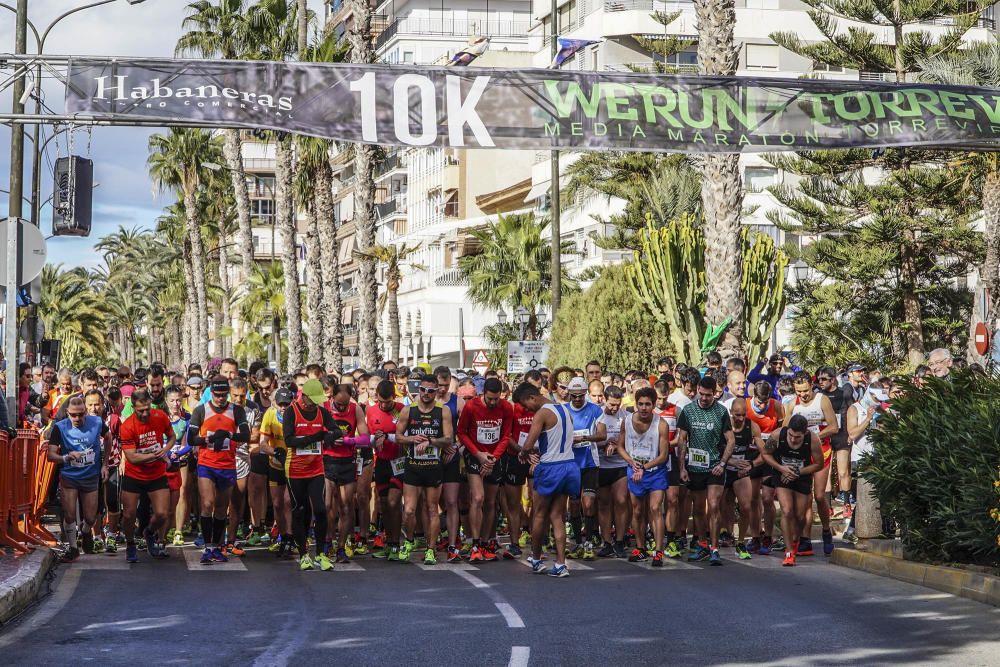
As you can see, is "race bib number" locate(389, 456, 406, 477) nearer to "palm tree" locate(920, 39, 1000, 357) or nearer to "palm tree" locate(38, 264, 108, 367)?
"palm tree" locate(920, 39, 1000, 357)

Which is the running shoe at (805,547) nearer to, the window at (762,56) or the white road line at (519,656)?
the white road line at (519,656)

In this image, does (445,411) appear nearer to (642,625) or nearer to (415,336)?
(642,625)

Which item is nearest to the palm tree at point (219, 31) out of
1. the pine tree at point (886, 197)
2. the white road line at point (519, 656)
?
the pine tree at point (886, 197)

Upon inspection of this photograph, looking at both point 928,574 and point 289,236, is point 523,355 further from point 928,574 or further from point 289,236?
point 928,574

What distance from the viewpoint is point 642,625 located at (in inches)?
429

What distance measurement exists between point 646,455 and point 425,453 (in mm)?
2378

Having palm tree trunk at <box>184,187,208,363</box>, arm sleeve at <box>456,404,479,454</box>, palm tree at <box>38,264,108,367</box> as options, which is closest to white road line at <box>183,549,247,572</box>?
arm sleeve at <box>456,404,479,454</box>

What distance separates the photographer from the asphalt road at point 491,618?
9586 millimetres

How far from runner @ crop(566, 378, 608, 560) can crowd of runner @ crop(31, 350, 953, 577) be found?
0.02 meters

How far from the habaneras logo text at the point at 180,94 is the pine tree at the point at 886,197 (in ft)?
87.6

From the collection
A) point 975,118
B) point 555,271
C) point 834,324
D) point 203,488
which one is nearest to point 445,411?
point 203,488

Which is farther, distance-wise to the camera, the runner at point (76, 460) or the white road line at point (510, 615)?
the runner at point (76, 460)

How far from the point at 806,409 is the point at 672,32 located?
47.6 m

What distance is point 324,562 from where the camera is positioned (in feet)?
48.8
